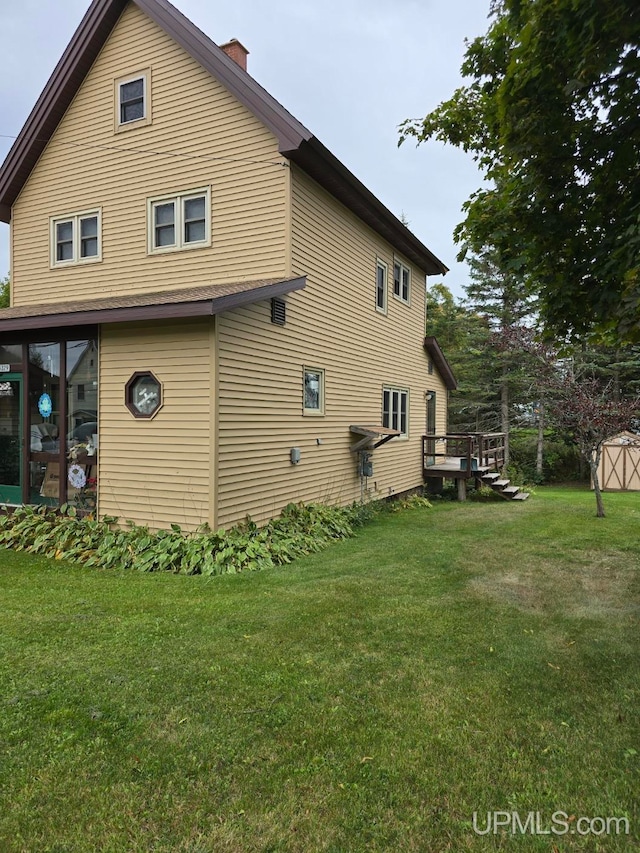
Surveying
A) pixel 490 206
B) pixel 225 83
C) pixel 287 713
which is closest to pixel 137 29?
pixel 225 83

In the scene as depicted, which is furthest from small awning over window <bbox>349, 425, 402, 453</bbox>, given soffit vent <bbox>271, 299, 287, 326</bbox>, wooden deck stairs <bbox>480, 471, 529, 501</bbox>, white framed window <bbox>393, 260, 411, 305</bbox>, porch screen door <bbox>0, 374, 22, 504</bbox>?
porch screen door <bbox>0, 374, 22, 504</bbox>

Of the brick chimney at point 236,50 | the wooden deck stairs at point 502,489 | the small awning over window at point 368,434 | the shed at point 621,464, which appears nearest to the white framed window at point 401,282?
the small awning over window at point 368,434

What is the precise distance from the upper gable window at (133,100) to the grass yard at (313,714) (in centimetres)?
851

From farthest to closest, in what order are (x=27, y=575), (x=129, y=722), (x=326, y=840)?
(x=27, y=575)
(x=129, y=722)
(x=326, y=840)

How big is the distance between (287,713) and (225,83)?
31.3 feet

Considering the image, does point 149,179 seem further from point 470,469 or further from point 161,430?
point 470,469

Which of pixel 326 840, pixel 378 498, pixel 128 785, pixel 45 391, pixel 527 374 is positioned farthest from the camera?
pixel 527 374

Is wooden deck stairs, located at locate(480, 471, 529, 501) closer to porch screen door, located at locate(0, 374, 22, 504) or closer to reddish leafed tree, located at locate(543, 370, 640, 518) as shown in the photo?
reddish leafed tree, located at locate(543, 370, 640, 518)

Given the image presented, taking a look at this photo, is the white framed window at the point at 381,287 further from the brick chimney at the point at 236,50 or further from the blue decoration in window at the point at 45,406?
the blue decoration in window at the point at 45,406

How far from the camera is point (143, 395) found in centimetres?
787

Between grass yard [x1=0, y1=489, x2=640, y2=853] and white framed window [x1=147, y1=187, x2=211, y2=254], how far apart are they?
6.11m

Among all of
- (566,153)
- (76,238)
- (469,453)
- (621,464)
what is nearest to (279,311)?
(76,238)

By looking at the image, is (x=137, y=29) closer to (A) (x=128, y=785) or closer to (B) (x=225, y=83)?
(B) (x=225, y=83)

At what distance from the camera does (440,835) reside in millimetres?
2295
